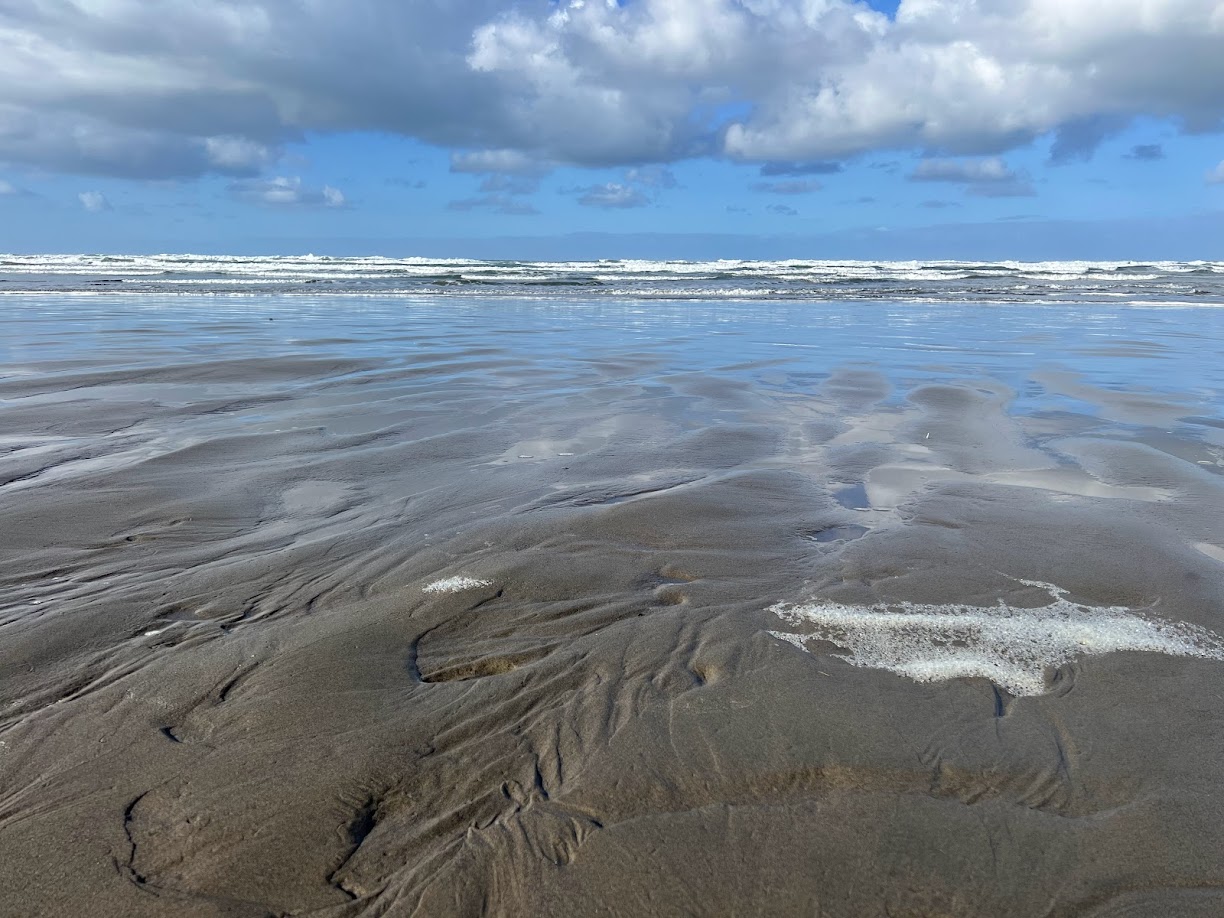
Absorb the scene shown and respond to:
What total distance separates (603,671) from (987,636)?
151cm

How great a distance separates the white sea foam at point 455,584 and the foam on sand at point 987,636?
4.25ft

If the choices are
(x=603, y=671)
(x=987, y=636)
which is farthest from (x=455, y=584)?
(x=987, y=636)

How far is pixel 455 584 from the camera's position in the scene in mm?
3604

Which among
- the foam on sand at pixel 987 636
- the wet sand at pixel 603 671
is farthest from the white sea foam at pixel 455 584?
the foam on sand at pixel 987 636

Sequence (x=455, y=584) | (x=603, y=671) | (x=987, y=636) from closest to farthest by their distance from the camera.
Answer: (x=603, y=671)
(x=987, y=636)
(x=455, y=584)

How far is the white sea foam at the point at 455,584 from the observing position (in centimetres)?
355

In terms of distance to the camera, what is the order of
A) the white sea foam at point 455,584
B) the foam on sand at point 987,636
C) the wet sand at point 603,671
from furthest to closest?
the white sea foam at point 455,584 < the foam on sand at point 987,636 < the wet sand at point 603,671

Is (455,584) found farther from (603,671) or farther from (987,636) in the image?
(987,636)

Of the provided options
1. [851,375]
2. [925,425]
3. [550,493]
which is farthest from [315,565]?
[851,375]

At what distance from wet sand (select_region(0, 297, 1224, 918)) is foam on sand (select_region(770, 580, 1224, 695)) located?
0.7 inches

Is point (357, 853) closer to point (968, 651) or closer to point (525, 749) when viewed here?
point (525, 749)

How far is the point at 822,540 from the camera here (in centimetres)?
427

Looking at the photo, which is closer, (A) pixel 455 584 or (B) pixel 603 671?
(B) pixel 603 671

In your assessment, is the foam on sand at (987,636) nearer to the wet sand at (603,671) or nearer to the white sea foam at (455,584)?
the wet sand at (603,671)
